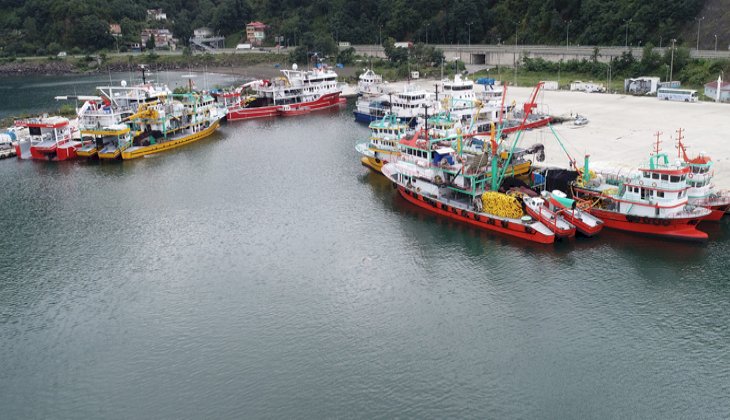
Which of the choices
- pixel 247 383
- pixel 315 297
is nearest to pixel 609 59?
pixel 315 297

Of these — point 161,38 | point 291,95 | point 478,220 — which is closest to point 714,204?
point 478,220

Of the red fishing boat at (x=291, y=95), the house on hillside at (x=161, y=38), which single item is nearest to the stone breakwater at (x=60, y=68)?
the house on hillside at (x=161, y=38)

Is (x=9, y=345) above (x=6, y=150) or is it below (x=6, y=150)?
below

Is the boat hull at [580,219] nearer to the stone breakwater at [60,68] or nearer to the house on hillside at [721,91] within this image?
the house on hillside at [721,91]

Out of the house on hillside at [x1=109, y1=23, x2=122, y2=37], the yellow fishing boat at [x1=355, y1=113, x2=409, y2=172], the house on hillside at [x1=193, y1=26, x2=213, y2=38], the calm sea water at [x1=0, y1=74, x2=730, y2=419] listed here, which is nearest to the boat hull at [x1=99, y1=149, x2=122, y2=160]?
the calm sea water at [x1=0, y1=74, x2=730, y2=419]

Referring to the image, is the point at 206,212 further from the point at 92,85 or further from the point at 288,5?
the point at 288,5

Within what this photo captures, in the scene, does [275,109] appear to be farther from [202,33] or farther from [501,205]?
[202,33]

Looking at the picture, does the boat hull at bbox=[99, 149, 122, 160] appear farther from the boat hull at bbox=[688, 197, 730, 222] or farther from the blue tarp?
the boat hull at bbox=[688, 197, 730, 222]
